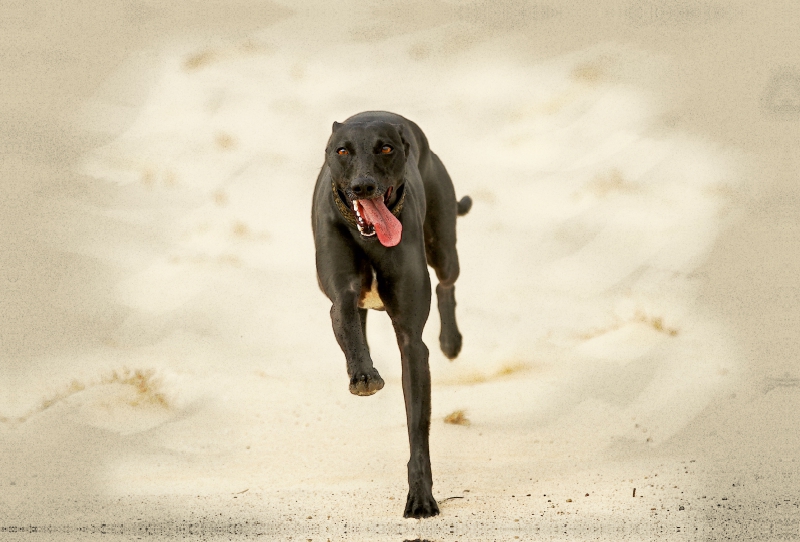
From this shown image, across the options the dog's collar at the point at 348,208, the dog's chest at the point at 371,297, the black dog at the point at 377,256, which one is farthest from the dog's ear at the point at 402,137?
the dog's chest at the point at 371,297

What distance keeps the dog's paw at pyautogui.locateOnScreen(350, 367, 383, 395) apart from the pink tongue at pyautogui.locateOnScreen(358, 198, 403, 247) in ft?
2.56

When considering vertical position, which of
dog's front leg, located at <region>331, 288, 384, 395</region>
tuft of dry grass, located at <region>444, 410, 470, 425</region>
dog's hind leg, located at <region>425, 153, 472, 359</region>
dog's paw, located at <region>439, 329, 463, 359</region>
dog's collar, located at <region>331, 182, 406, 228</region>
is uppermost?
dog's hind leg, located at <region>425, 153, 472, 359</region>

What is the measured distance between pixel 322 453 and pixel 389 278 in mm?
2739

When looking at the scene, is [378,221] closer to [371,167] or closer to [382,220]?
[382,220]

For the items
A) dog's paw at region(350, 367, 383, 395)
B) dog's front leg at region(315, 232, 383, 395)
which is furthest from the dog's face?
dog's paw at region(350, 367, 383, 395)

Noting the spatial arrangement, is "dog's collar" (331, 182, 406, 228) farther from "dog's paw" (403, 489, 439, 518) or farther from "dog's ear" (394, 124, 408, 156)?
"dog's paw" (403, 489, 439, 518)

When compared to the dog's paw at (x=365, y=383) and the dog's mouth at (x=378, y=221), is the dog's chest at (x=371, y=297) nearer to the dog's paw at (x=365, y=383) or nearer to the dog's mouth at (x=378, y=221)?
the dog's mouth at (x=378, y=221)

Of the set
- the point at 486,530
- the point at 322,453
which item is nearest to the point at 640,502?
the point at 486,530

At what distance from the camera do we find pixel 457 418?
32.7 ft

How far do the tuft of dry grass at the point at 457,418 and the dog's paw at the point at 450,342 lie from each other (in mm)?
1130

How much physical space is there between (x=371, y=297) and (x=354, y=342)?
20.5 inches

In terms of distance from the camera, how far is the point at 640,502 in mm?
7074

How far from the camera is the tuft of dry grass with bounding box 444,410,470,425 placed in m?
9.89

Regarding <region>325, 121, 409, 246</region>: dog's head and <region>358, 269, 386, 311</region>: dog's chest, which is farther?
<region>358, 269, 386, 311</region>: dog's chest
